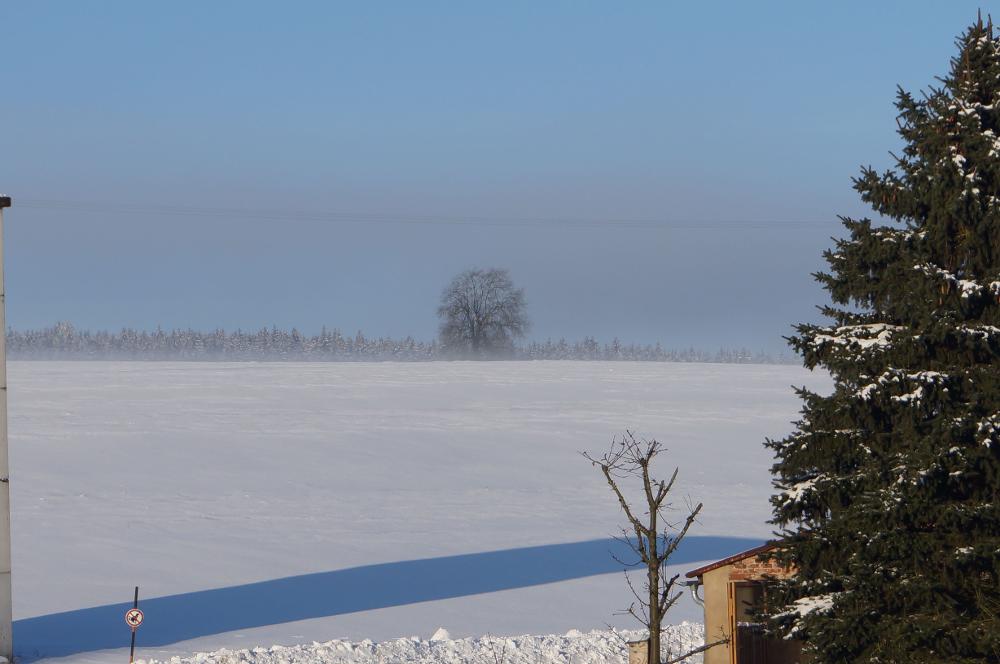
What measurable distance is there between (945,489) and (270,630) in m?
14.3

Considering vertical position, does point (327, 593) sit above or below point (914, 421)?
below

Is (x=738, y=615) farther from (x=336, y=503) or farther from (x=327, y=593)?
(x=336, y=503)

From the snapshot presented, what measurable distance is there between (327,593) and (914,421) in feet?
54.6

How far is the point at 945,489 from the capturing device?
13.6 metres

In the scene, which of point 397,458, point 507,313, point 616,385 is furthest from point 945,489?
point 507,313

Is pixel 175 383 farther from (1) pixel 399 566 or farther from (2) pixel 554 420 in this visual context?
(1) pixel 399 566

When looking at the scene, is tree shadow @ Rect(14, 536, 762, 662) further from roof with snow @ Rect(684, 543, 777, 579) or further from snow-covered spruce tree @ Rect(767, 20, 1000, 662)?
snow-covered spruce tree @ Rect(767, 20, 1000, 662)

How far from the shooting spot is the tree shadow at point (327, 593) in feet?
76.3

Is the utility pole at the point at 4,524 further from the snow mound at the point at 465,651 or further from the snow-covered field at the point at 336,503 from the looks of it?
the snow mound at the point at 465,651

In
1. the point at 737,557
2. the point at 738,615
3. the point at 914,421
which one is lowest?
the point at 738,615

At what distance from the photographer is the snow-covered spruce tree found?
1339 cm

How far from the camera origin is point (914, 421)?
13820 millimetres

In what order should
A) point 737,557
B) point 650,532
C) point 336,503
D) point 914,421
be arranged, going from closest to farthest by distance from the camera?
point 650,532, point 914,421, point 737,557, point 336,503

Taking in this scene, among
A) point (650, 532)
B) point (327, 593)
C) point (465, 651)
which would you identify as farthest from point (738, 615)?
point (327, 593)
